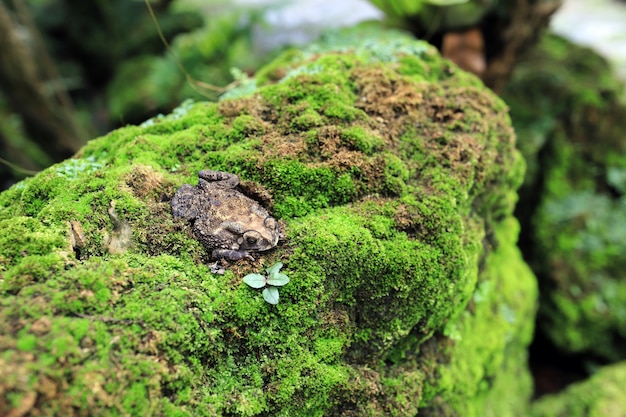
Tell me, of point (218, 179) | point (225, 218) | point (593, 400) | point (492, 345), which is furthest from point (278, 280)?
point (593, 400)

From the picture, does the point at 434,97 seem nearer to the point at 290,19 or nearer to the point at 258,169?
→ the point at 258,169

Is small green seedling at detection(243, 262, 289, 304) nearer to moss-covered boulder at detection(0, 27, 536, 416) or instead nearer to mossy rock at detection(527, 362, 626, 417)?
moss-covered boulder at detection(0, 27, 536, 416)

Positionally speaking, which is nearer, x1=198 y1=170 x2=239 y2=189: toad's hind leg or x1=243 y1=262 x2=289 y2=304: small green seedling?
x1=243 y1=262 x2=289 y2=304: small green seedling

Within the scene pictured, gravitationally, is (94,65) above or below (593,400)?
above

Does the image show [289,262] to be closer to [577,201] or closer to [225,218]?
[225,218]

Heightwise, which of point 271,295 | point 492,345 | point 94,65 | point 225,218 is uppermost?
point 225,218

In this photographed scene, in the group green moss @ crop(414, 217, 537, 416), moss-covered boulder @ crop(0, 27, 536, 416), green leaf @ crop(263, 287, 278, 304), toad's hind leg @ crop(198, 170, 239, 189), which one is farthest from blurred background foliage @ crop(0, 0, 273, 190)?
green moss @ crop(414, 217, 537, 416)
